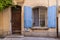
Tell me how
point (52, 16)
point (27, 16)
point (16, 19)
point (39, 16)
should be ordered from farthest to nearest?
point (16, 19) < point (39, 16) < point (27, 16) < point (52, 16)

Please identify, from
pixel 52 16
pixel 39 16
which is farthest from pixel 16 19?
pixel 52 16

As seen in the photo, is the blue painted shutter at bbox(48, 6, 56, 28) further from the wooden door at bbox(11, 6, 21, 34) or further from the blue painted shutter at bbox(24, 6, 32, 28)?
the wooden door at bbox(11, 6, 21, 34)

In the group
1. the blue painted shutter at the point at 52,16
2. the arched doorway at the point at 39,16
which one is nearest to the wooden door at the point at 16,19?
the arched doorway at the point at 39,16

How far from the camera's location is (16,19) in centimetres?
1549

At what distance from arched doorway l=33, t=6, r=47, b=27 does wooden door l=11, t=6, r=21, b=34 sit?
4.39 feet

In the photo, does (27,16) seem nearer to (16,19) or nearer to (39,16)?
(39,16)

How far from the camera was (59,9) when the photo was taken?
14500 mm

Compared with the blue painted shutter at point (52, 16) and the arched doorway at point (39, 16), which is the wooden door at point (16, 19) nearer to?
the arched doorway at point (39, 16)

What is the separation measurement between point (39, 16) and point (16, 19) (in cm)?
205

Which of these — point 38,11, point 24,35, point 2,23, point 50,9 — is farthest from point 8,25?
point 50,9

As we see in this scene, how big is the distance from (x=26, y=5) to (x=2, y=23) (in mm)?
2577

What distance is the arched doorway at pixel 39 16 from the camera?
596 inches

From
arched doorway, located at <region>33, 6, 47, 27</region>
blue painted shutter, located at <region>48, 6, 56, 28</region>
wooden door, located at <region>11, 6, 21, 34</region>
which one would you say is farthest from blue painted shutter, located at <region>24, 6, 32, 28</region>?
blue painted shutter, located at <region>48, 6, 56, 28</region>

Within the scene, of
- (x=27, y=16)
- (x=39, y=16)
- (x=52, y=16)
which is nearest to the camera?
(x=52, y=16)
